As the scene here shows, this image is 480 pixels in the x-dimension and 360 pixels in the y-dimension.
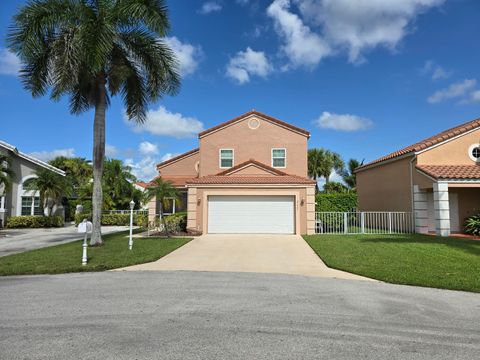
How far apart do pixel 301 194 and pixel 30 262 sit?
42.5ft

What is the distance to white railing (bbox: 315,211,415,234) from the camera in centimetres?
1842

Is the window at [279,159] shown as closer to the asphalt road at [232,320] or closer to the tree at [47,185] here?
the asphalt road at [232,320]

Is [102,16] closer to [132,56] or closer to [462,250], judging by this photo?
[132,56]

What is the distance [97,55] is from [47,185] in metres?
Answer: 16.3

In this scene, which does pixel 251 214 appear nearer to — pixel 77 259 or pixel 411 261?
pixel 411 261

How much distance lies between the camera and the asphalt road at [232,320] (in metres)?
3.91

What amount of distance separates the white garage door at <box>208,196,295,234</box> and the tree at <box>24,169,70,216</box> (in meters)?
13.3

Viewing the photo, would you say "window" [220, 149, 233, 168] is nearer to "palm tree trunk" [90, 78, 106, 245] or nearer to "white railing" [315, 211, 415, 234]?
"white railing" [315, 211, 415, 234]

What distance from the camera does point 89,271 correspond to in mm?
8773

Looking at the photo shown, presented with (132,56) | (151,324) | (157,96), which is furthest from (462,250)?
(132,56)

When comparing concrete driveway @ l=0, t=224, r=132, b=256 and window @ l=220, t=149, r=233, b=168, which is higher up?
window @ l=220, t=149, r=233, b=168

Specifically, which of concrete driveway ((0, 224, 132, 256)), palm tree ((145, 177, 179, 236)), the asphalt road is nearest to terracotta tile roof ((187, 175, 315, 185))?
palm tree ((145, 177, 179, 236))

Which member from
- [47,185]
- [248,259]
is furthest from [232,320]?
[47,185]

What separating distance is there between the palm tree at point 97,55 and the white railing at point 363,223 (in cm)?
1103
